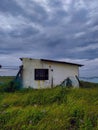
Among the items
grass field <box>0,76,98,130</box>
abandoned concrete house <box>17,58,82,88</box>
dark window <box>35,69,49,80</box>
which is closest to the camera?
grass field <box>0,76,98,130</box>

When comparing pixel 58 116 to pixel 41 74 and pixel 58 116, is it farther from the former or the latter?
pixel 41 74

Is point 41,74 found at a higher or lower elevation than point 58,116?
higher

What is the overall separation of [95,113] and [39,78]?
8.86 meters

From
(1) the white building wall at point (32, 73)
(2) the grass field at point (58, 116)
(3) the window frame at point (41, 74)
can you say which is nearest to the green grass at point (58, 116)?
(2) the grass field at point (58, 116)

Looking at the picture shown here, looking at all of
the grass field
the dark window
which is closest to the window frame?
the dark window

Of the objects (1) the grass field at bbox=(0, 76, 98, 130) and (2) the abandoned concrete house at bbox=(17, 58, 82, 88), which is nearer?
(1) the grass field at bbox=(0, 76, 98, 130)

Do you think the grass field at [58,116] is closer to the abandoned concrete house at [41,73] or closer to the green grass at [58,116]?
the green grass at [58,116]

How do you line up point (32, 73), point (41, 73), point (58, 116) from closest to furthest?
1. point (58, 116)
2. point (32, 73)
3. point (41, 73)

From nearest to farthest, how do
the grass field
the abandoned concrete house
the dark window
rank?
1. the grass field
2. the abandoned concrete house
3. the dark window

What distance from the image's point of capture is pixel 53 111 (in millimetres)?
8781

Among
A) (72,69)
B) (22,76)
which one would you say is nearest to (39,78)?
(22,76)

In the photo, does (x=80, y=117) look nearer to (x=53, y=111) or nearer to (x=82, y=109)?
(x=82, y=109)

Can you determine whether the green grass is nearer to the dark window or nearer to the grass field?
the grass field

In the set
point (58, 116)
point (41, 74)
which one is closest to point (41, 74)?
point (41, 74)
